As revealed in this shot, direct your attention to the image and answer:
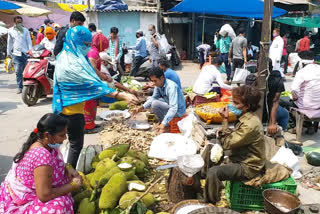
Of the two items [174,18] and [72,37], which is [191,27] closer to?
[174,18]

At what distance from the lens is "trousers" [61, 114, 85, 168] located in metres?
3.48

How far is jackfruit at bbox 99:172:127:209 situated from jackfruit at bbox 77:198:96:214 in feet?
0.26

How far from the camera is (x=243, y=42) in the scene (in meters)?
9.91

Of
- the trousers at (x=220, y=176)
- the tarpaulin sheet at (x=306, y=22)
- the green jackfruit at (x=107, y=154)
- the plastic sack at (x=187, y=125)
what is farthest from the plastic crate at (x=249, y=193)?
the tarpaulin sheet at (x=306, y=22)

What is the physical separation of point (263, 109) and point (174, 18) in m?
11.4

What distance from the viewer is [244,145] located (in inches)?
126

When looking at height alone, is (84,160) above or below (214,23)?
below

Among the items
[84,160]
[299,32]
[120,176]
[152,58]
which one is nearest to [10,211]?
[120,176]

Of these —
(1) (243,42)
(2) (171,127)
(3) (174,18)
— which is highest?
(3) (174,18)

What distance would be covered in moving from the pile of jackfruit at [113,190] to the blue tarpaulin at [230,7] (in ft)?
23.1

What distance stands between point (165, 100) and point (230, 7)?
5438 mm

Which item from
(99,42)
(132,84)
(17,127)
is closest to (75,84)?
(17,127)

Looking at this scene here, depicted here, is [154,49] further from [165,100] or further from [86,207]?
[86,207]

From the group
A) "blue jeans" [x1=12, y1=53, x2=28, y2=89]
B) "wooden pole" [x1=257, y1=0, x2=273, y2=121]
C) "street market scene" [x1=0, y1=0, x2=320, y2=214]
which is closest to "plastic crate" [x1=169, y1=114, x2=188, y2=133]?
"street market scene" [x1=0, y1=0, x2=320, y2=214]
